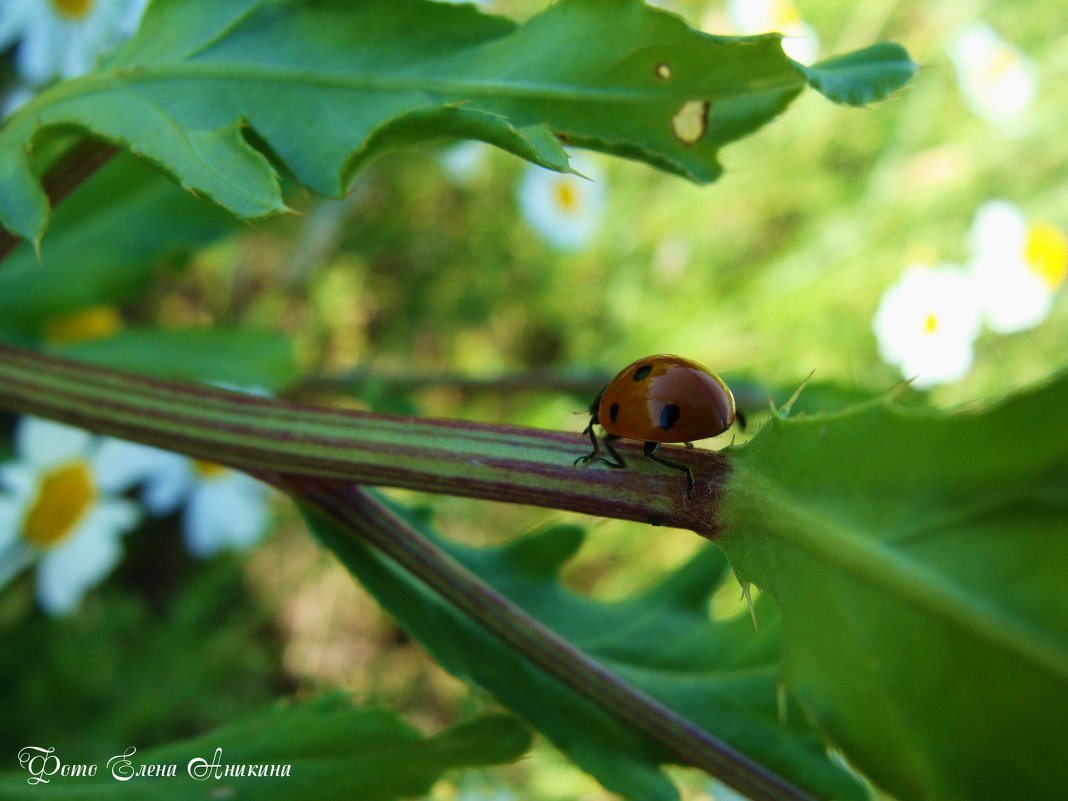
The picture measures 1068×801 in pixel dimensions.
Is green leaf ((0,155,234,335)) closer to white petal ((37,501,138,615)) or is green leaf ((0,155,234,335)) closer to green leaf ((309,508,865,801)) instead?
white petal ((37,501,138,615))

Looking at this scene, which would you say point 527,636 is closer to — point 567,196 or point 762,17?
point 567,196

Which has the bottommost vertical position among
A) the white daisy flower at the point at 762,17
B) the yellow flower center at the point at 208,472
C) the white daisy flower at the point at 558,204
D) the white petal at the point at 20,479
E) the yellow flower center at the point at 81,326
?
the white petal at the point at 20,479

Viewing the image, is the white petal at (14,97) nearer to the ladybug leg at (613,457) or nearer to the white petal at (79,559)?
the white petal at (79,559)

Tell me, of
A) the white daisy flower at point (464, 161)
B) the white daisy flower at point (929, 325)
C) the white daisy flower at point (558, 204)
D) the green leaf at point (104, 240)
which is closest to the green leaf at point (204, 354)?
the green leaf at point (104, 240)

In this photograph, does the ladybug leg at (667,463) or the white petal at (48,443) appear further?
the white petal at (48,443)

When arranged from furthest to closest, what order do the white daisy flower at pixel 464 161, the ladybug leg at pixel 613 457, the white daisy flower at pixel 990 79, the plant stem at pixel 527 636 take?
the white daisy flower at pixel 990 79
the white daisy flower at pixel 464 161
the plant stem at pixel 527 636
the ladybug leg at pixel 613 457

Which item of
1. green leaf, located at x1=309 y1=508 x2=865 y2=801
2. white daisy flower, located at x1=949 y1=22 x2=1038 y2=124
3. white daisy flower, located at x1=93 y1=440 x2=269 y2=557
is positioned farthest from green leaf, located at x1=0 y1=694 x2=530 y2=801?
white daisy flower, located at x1=949 y1=22 x2=1038 y2=124
